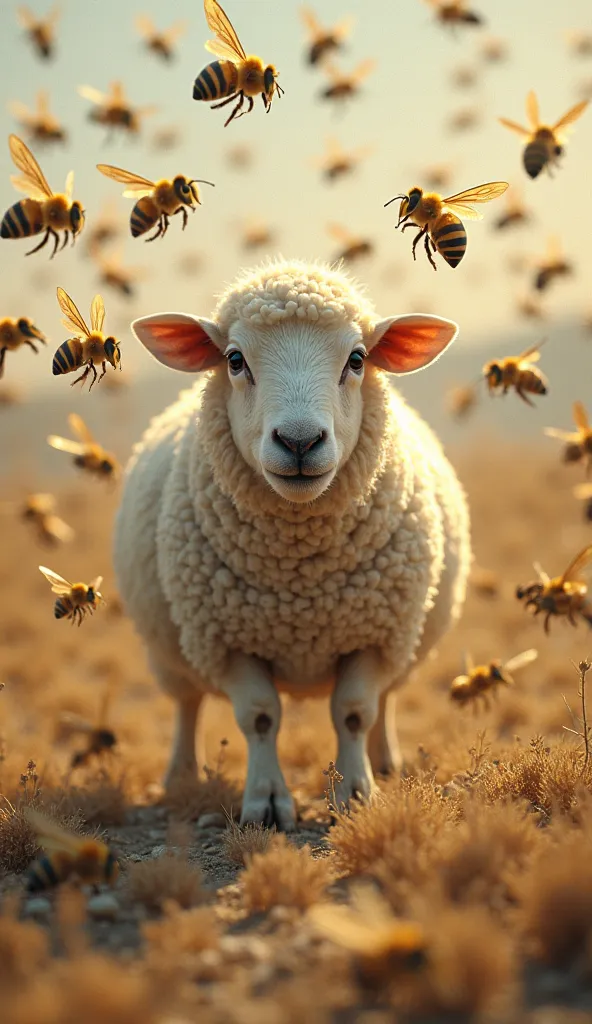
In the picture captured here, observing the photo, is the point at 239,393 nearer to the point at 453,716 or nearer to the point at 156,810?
the point at 156,810

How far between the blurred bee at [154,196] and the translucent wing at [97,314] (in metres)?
0.46

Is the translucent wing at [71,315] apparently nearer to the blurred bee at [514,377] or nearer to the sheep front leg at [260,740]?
the sheep front leg at [260,740]

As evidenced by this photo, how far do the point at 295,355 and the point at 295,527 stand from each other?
75 centimetres

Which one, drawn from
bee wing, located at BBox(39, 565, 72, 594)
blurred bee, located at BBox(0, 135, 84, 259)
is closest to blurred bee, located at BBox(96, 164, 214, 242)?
blurred bee, located at BBox(0, 135, 84, 259)

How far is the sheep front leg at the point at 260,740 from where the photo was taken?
4.46m

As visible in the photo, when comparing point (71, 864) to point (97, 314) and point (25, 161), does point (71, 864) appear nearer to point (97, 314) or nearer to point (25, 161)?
point (97, 314)

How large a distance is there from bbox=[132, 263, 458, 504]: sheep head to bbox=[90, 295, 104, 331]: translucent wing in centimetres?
31

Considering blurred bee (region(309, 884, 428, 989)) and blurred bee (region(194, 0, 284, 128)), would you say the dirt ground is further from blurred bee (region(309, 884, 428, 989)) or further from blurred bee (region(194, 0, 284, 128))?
blurred bee (region(194, 0, 284, 128))

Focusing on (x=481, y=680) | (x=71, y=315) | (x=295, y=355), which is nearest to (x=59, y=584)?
(x=71, y=315)

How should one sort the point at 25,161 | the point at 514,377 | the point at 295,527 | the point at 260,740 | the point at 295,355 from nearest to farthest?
the point at 295,355 → the point at 25,161 → the point at 295,527 → the point at 260,740 → the point at 514,377

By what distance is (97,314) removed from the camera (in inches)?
170

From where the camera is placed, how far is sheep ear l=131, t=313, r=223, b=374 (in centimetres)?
464

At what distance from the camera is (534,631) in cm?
1051

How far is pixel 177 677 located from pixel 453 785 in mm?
1937
